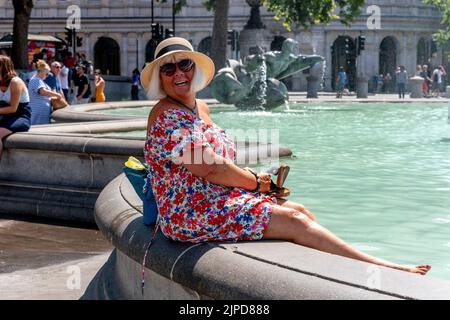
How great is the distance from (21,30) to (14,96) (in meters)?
23.6

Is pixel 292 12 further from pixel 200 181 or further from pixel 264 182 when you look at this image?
pixel 200 181

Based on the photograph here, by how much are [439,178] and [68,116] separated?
21.3 ft

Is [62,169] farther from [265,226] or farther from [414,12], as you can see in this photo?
[414,12]

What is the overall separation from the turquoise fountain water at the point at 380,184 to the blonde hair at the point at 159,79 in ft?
5.93

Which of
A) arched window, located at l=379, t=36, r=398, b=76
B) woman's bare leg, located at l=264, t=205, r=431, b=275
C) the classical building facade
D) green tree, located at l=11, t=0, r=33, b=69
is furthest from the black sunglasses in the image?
arched window, located at l=379, t=36, r=398, b=76

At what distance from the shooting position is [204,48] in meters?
61.5

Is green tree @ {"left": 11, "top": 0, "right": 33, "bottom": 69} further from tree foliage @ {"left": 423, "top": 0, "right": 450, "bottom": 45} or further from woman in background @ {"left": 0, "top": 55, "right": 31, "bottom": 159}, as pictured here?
tree foliage @ {"left": 423, "top": 0, "right": 450, "bottom": 45}

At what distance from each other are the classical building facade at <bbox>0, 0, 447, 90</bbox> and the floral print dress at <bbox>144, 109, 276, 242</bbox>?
2038 inches

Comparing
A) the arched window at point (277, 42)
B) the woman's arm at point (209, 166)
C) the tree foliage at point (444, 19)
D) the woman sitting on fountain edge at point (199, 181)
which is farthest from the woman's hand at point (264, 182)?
the arched window at point (277, 42)

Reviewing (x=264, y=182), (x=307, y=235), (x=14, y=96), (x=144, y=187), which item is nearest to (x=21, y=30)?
(x=14, y=96)

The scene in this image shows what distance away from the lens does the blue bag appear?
4.98m

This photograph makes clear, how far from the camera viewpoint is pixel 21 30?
1282 inches

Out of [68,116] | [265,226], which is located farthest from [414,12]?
[265,226]
